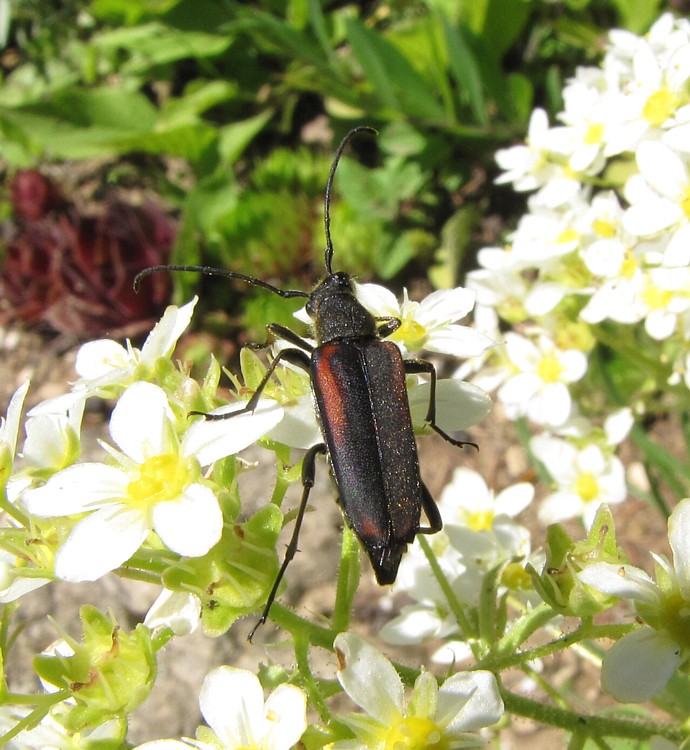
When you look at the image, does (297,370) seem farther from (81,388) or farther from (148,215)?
(148,215)

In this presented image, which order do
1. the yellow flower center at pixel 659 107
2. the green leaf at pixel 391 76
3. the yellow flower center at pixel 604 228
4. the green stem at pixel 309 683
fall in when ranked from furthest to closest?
1. the green leaf at pixel 391 76
2. the yellow flower center at pixel 604 228
3. the yellow flower center at pixel 659 107
4. the green stem at pixel 309 683

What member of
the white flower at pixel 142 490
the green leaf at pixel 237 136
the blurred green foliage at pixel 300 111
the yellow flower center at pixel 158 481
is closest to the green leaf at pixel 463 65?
the blurred green foliage at pixel 300 111

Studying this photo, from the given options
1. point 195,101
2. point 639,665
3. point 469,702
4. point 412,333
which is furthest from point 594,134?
point 195,101

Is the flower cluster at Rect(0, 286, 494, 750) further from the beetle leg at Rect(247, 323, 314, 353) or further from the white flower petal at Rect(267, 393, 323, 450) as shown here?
the beetle leg at Rect(247, 323, 314, 353)

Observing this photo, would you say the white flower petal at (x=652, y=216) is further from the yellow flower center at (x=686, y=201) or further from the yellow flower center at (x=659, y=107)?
the yellow flower center at (x=659, y=107)

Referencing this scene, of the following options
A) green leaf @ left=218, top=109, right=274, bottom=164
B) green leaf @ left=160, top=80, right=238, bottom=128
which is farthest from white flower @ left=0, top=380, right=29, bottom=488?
green leaf @ left=160, top=80, right=238, bottom=128

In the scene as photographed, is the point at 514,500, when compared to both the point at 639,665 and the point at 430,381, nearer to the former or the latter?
the point at 430,381
